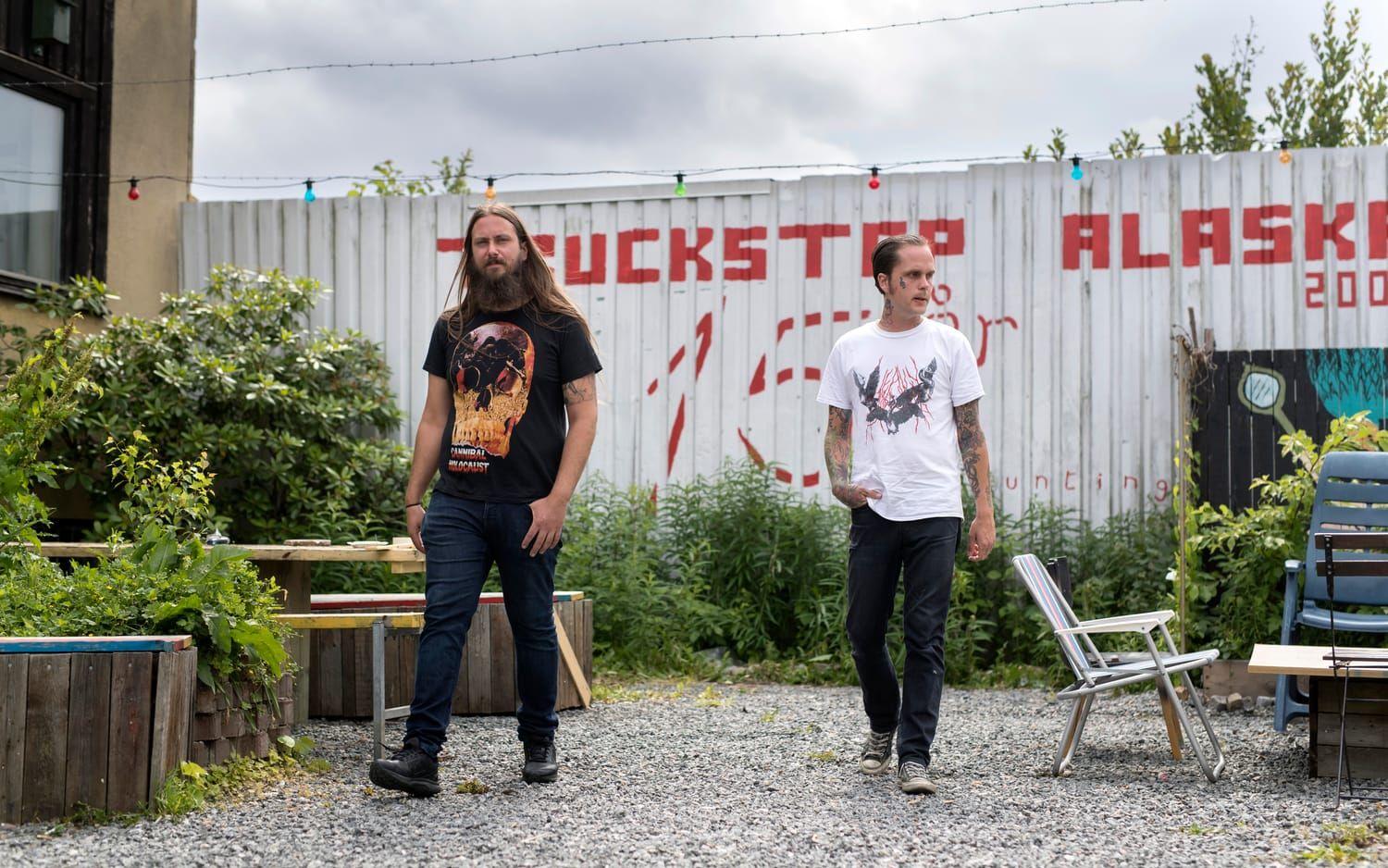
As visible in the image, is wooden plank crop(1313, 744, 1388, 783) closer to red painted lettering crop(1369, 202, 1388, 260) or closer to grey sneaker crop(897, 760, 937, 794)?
grey sneaker crop(897, 760, 937, 794)

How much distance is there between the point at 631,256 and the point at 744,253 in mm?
764

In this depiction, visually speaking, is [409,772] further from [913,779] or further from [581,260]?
[581,260]

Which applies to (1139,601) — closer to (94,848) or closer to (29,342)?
(94,848)

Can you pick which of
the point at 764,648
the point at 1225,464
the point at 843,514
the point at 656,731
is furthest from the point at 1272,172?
the point at 656,731

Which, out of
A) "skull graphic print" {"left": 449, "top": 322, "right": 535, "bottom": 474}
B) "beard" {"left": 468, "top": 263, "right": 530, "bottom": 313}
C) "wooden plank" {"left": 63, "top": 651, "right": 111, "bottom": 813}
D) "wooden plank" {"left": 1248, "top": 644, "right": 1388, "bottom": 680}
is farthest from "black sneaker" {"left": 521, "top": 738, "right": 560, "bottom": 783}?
"wooden plank" {"left": 1248, "top": 644, "right": 1388, "bottom": 680}

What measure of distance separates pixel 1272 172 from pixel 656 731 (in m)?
5.15

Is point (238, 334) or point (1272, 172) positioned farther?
point (238, 334)

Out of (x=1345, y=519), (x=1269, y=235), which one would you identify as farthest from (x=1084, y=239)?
(x=1345, y=519)

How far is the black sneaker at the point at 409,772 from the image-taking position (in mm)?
4086

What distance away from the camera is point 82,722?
3.87 metres

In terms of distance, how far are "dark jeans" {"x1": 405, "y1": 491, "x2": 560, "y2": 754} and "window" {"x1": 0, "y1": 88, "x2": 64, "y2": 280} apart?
595cm

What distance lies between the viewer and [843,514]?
27.1 ft

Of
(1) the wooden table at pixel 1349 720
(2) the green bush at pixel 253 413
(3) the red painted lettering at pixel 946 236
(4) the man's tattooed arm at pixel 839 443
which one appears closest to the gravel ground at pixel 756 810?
(1) the wooden table at pixel 1349 720

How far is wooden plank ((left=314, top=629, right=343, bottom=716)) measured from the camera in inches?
233
